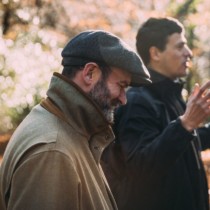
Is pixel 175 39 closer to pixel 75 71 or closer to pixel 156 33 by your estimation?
pixel 156 33

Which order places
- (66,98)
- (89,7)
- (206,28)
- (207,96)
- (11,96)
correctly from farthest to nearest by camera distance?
(89,7) → (206,28) → (11,96) → (207,96) → (66,98)

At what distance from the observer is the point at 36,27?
1532 centimetres

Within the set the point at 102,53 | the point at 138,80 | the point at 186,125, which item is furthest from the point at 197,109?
the point at 102,53

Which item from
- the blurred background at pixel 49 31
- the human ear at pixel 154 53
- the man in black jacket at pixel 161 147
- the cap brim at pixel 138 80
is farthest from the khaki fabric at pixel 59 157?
the blurred background at pixel 49 31

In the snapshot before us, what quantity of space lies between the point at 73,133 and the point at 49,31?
15769 millimetres

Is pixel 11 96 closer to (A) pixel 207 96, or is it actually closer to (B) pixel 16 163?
(A) pixel 207 96

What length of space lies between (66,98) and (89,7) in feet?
51.1

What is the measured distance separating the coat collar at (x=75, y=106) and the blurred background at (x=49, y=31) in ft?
37.0

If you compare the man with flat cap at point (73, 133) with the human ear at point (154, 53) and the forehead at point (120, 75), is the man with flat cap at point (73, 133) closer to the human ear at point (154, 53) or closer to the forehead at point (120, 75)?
the forehead at point (120, 75)

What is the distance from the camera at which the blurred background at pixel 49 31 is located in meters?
13.9

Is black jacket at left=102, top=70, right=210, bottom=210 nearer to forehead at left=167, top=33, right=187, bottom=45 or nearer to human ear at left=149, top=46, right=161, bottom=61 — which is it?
human ear at left=149, top=46, right=161, bottom=61

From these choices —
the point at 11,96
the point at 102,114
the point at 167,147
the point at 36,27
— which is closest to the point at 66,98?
the point at 102,114

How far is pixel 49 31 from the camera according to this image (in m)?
17.7

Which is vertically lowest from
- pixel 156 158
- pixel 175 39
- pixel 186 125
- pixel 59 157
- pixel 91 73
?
pixel 156 158
